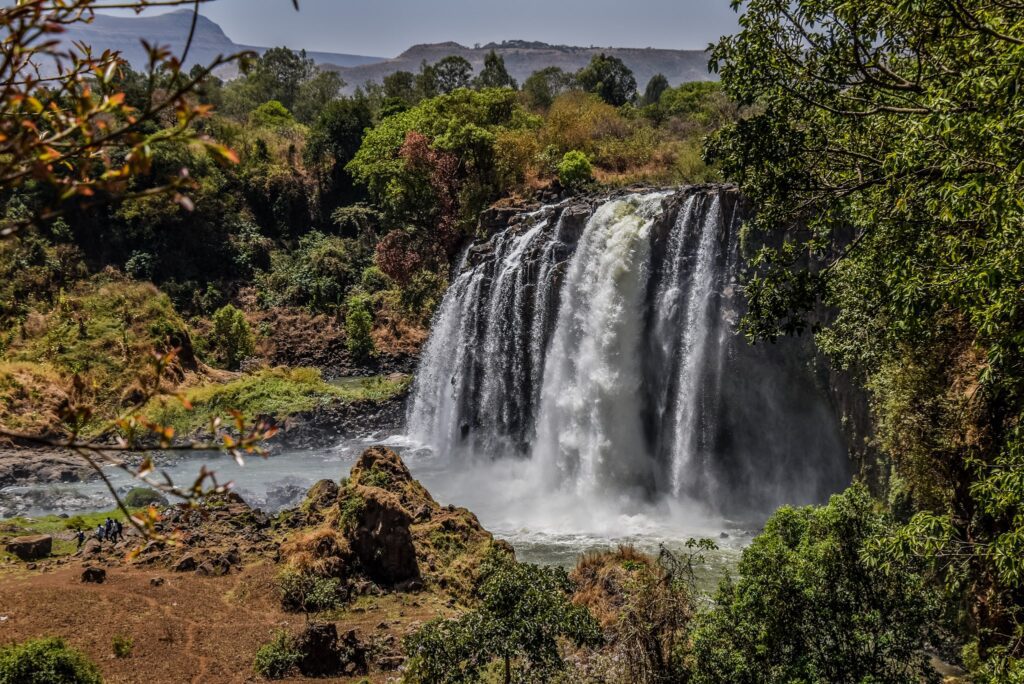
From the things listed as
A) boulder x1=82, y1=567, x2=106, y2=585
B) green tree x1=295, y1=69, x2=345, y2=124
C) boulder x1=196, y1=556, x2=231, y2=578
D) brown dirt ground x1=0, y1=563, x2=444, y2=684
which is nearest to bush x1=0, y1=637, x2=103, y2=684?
brown dirt ground x1=0, y1=563, x2=444, y2=684

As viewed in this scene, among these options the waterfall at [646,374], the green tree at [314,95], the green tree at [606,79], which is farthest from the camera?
the green tree at [314,95]

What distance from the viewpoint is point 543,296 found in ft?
71.5

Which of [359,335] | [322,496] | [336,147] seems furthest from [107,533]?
[336,147]

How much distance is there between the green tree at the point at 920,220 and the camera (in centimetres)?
640

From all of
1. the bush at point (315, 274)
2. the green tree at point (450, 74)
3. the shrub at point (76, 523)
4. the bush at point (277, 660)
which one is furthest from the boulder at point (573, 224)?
the green tree at point (450, 74)

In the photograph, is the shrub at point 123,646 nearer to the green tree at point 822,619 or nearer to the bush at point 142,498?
the green tree at point 822,619

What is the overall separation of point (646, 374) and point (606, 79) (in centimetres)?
3940

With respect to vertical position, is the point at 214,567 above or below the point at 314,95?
below

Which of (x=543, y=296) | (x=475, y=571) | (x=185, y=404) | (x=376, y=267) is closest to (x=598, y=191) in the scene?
(x=543, y=296)

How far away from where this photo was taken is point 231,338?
30953 millimetres

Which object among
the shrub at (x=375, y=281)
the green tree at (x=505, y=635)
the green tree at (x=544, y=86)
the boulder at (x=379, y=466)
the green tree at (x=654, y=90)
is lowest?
the boulder at (x=379, y=466)

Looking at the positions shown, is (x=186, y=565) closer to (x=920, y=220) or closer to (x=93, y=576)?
(x=93, y=576)

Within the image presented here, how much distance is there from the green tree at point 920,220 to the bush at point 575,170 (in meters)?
18.8

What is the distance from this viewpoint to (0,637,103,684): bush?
25.8 ft
